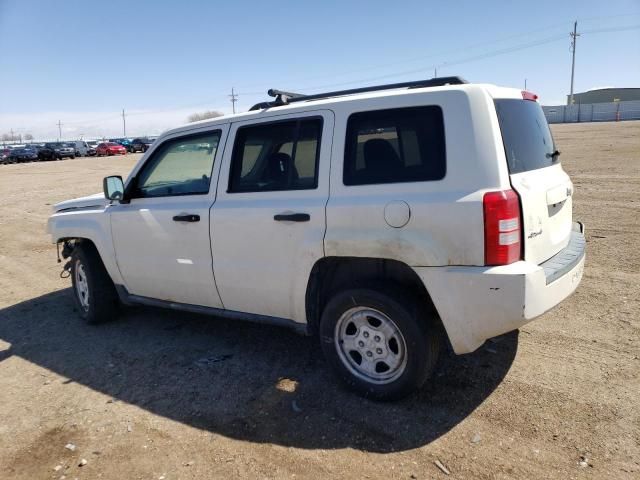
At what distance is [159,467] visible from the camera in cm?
294

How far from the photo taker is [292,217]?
3535 millimetres

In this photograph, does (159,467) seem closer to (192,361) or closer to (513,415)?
(192,361)

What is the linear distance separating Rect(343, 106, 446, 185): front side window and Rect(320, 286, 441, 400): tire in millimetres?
758

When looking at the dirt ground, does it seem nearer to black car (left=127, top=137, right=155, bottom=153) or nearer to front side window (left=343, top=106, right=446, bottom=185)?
front side window (left=343, top=106, right=446, bottom=185)

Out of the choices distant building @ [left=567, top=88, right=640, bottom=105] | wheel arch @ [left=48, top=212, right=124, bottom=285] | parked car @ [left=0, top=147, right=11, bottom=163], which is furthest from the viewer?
distant building @ [left=567, top=88, right=640, bottom=105]

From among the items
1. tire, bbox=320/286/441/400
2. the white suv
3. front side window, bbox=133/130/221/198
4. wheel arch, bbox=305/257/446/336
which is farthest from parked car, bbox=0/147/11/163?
tire, bbox=320/286/441/400

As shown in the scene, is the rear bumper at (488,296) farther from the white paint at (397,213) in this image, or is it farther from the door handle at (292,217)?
the door handle at (292,217)

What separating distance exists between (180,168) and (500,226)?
2.91 meters

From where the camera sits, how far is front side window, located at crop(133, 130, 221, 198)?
422cm

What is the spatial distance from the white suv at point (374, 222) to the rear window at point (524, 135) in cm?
2

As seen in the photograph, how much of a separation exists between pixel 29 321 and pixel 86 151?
2160 inches

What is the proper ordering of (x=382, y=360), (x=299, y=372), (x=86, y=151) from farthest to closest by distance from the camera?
(x=86, y=151)
(x=299, y=372)
(x=382, y=360)

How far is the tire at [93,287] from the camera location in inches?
205

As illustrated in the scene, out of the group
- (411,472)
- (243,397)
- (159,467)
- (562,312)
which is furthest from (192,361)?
(562,312)
